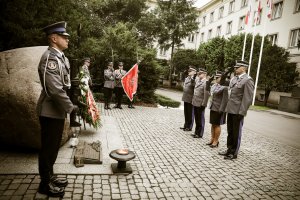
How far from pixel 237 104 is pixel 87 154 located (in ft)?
11.5

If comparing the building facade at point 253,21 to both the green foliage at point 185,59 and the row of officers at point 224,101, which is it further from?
the row of officers at point 224,101

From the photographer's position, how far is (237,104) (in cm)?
586

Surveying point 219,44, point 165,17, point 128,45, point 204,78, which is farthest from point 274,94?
point 204,78

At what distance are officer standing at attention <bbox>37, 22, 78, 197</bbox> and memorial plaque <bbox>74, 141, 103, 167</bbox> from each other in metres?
0.99

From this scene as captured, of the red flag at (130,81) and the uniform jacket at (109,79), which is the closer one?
the red flag at (130,81)

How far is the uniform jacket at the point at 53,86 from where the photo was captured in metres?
3.15

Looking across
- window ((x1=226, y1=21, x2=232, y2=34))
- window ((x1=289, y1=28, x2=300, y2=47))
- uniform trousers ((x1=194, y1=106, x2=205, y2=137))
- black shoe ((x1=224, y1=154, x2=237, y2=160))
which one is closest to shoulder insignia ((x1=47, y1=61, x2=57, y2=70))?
black shoe ((x1=224, y1=154, x2=237, y2=160))

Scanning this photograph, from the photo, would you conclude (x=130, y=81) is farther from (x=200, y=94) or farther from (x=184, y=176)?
(x=184, y=176)

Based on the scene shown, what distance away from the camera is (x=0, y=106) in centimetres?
429

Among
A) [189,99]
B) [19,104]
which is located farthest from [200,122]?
[19,104]

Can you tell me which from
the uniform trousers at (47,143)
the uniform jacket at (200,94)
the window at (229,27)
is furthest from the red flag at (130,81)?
the window at (229,27)

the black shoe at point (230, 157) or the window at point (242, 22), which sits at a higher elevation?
the window at point (242, 22)

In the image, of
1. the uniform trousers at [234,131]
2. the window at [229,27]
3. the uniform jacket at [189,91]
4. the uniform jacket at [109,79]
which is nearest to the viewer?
the uniform trousers at [234,131]

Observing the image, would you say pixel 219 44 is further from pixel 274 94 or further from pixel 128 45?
pixel 128 45
